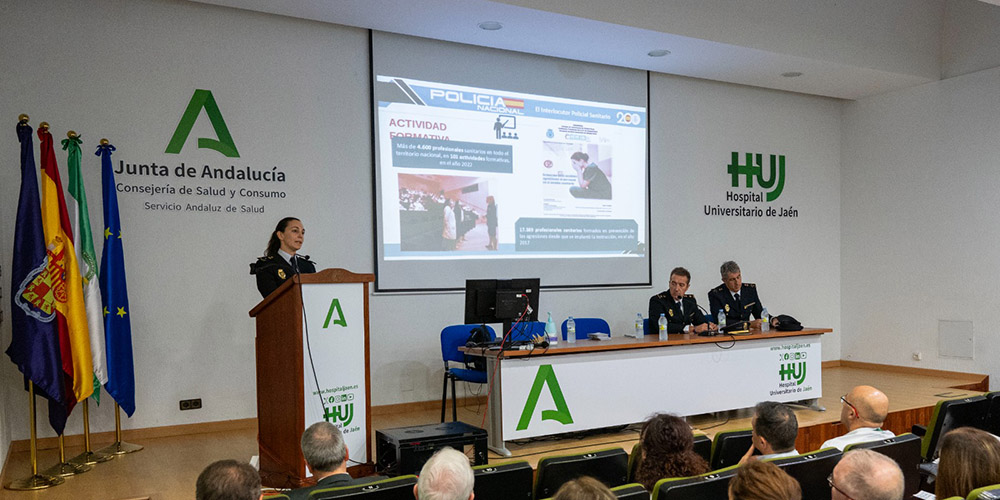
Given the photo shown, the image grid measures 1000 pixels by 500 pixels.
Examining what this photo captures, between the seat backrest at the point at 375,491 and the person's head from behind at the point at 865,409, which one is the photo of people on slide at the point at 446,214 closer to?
the person's head from behind at the point at 865,409

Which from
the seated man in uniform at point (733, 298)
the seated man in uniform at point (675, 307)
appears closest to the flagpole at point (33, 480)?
the seated man in uniform at point (675, 307)

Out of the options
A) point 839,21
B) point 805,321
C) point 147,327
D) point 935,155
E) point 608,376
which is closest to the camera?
point 608,376

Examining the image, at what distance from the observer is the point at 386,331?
677cm

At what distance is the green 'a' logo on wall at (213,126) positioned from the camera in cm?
592

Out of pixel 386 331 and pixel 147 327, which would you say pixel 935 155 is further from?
pixel 147 327

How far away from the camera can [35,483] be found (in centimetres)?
446

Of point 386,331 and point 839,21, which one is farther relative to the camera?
point 839,21

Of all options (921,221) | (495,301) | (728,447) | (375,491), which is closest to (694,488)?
(728,447)

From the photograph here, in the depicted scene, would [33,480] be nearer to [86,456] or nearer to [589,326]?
[86,456]

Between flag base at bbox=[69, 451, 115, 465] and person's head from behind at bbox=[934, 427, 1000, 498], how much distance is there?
488 cm

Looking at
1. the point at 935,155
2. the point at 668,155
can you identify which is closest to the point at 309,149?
the point at 668,155

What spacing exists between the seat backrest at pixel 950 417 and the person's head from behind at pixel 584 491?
3.09 metres

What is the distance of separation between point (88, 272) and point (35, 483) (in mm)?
1330

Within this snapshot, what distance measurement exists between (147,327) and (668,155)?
5445 mm
